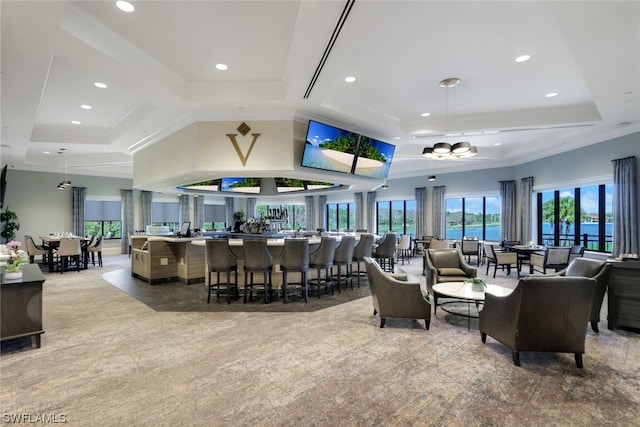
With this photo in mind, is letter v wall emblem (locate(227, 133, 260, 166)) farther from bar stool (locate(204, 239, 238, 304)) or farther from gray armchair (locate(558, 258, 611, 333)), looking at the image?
gray armchair (locate(558, 258, 611, 333))

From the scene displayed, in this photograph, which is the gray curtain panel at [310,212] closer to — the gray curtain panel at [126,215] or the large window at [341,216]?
the large window at [341,216]

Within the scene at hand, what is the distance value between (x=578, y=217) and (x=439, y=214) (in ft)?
14.1

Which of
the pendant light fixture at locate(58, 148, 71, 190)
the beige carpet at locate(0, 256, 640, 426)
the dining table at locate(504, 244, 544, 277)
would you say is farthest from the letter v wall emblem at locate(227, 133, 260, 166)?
the dining table at locate(504, 244, 544, 277)

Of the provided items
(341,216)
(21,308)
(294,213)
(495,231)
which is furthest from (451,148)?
(294,213)

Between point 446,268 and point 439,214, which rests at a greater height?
point 439,214

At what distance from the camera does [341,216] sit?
52.9 ft

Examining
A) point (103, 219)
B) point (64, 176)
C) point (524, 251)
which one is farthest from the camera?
point (103, 219)

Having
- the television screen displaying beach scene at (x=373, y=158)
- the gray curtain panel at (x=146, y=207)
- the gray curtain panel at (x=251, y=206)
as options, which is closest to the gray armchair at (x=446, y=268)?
the television screen displaying beach scene at (x=373, y=158)

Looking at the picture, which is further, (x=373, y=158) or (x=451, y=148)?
(x=373, y=158)

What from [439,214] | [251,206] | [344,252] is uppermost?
[251,206]

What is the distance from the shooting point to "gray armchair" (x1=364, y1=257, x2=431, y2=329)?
168 inches

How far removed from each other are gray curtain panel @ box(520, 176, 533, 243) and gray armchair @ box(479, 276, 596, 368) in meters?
7.51

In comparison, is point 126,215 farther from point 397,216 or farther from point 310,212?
point 397,216

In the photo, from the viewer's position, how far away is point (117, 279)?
25.7ft
